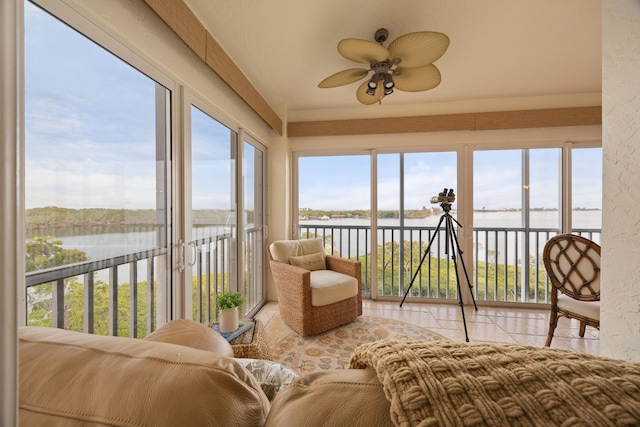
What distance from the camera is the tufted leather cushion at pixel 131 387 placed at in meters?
0.40

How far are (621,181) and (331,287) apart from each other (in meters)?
1.92

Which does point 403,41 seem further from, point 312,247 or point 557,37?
point 312,247

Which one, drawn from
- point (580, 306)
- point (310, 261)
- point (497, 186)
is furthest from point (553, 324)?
point (310, 261)

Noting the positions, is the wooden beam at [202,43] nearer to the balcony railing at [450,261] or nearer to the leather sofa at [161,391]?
the leather sofa at [161,391]

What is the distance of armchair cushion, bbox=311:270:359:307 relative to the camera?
2.27 m

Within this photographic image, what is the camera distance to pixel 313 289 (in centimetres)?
227

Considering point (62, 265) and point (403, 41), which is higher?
point (403, 41)

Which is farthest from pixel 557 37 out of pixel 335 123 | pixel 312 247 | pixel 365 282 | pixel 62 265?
pixel 62 265

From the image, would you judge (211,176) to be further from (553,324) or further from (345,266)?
(553,324)

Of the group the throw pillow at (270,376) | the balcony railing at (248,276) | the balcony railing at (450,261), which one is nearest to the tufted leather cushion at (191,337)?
the throw pillow at (270,376)

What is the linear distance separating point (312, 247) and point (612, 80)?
97.6 inches

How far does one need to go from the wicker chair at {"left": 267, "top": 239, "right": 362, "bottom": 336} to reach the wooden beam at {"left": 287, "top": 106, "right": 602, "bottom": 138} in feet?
4.99

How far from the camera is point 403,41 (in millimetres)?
1540

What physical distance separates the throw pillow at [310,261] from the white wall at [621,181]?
85.1 inches
